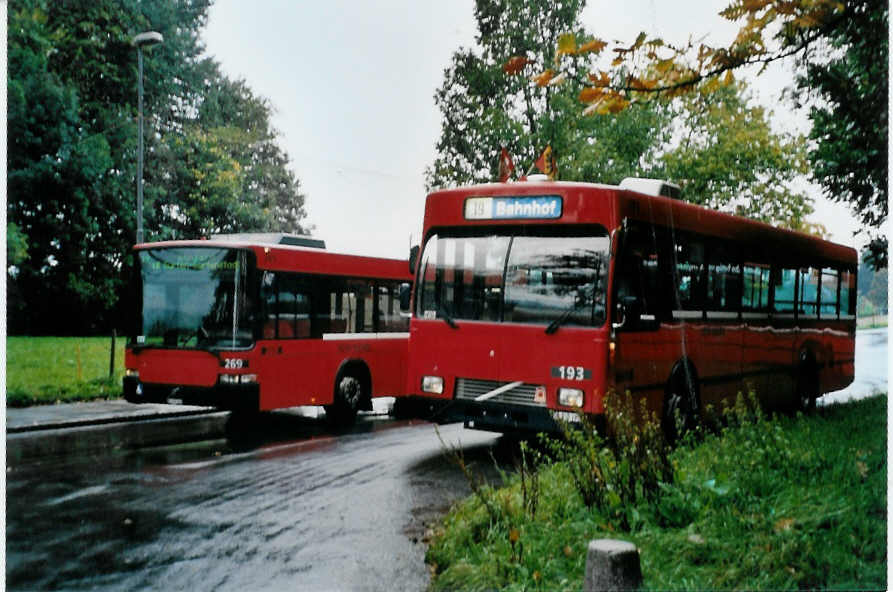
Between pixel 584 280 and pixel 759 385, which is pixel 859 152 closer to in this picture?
pixel 584 280

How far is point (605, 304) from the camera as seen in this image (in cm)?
899

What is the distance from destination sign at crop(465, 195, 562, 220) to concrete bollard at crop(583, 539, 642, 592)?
4.97 m

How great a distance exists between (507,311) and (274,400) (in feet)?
14.5

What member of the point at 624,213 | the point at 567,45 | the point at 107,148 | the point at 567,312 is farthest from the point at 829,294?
the point at 107,148

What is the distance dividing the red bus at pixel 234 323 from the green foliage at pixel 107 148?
1.67 ft

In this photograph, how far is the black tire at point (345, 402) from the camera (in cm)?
1376

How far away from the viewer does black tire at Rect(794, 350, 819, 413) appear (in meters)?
10.2

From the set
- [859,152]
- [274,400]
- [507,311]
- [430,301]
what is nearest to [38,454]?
[274,400]

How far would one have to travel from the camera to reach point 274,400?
41.1 feet

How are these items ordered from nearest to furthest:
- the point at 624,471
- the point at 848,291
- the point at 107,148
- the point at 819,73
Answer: the point at 624,471 < the point at 819,73 < the point at 848,291 < the point at 107,148

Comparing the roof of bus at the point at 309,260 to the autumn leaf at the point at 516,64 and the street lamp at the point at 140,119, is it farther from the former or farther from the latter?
the autumn leaf at the point at 516,64

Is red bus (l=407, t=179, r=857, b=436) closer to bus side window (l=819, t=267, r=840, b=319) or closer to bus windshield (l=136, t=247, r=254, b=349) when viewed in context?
bus side window (l=819, t=267, r=840, b=319)

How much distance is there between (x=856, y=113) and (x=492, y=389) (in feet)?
14.1

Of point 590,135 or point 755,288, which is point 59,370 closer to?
point 590,135
